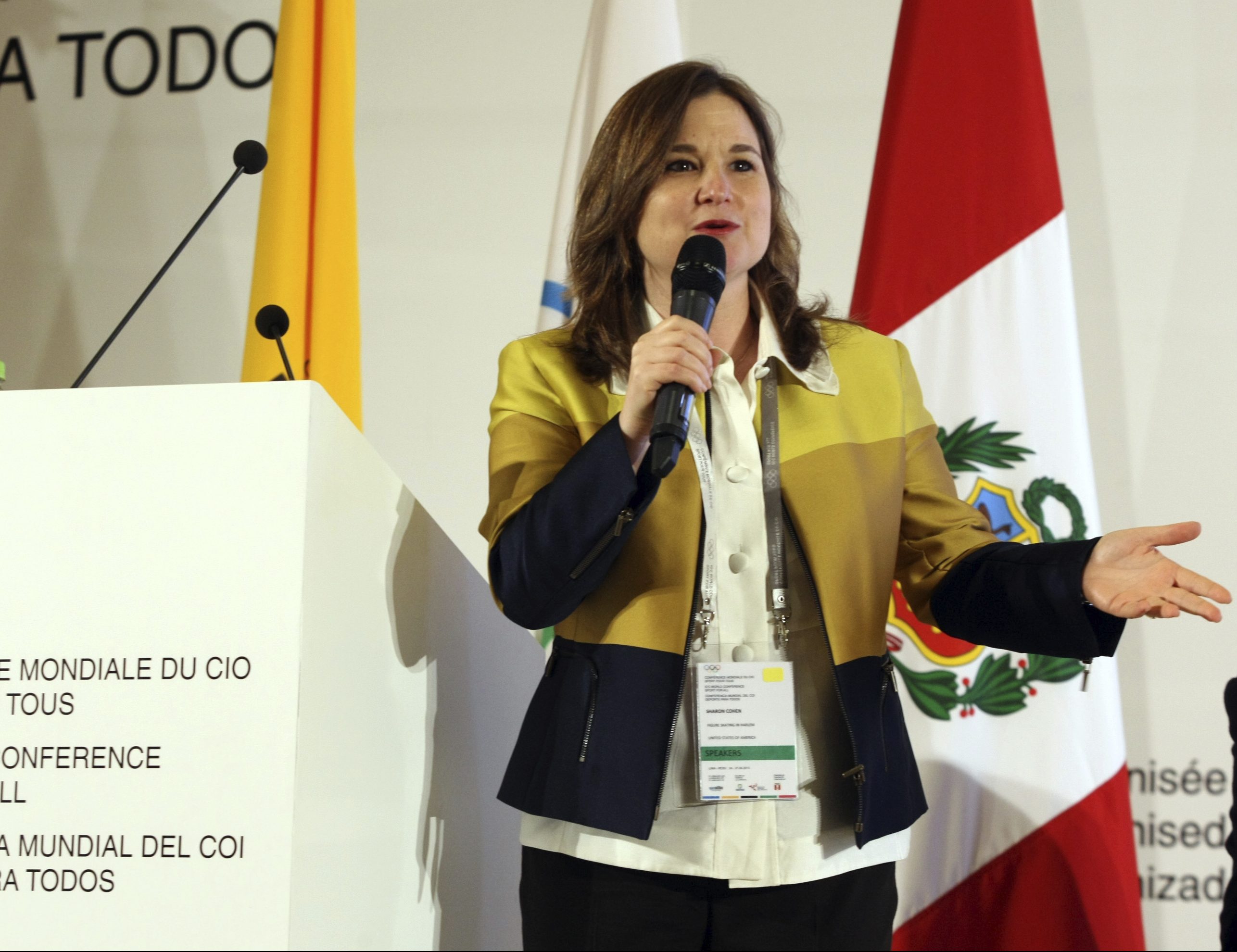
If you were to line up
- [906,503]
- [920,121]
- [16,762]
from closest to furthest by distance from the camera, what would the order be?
[16,762] < [906,503] < [920,121]

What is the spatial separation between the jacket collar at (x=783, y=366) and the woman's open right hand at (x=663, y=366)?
19cm

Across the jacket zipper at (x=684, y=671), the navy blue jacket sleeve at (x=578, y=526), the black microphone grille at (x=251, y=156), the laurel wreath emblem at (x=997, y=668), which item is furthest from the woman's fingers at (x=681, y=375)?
the laurel wreath emblem at (x=997, y=668)

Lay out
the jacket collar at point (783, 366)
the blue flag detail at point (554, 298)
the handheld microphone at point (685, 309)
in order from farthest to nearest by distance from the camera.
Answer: the blue flag detail at point (554, 298), the jacket collar at point (783, 366), the handheld microphone at point (685, 309)

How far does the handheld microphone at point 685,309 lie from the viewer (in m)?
1.08

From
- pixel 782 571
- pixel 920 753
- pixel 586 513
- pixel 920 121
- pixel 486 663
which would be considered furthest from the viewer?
pixel 920 121

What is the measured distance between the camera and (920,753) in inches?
92.4

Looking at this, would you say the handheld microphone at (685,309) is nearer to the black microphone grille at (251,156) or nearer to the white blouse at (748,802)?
the white blouse at (748,802)

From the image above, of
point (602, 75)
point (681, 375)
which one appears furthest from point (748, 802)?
point (602, 75)

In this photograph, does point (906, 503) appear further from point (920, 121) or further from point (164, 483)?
point (920, 121)

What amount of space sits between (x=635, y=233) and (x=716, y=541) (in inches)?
17.4

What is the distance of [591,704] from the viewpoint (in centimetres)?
126

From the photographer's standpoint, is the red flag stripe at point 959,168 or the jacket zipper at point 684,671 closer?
the jacket zipper at point 684,671

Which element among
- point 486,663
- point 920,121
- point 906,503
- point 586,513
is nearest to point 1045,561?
point 906,503

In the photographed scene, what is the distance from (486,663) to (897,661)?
0.95 meters
